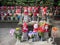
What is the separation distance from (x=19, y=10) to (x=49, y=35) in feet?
11.4

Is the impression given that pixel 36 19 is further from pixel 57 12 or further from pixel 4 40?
pixel 57 12

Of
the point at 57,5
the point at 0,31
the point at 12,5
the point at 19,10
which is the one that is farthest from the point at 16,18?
the point at 57,5

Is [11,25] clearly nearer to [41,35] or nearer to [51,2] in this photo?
[51,2]

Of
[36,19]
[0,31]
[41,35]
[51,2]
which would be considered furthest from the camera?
[51,2]

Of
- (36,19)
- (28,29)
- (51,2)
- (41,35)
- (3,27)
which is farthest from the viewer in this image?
(51,2)

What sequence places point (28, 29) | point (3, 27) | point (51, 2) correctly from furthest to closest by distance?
point (51, 2) → point (3, 27) → point (28, 29)

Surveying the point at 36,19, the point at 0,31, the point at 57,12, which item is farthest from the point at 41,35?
the point at 57,12

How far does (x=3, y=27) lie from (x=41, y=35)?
3.76m

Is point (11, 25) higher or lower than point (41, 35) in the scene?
lower

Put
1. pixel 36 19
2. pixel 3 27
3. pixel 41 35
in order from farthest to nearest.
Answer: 1. pixel 3 27
2. pixel 36 19
3. pixel 41 35

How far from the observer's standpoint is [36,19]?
7609mm

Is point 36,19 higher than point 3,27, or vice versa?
point 36,19

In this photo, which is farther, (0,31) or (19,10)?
(19,10)

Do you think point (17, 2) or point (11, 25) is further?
point (17, 2)
